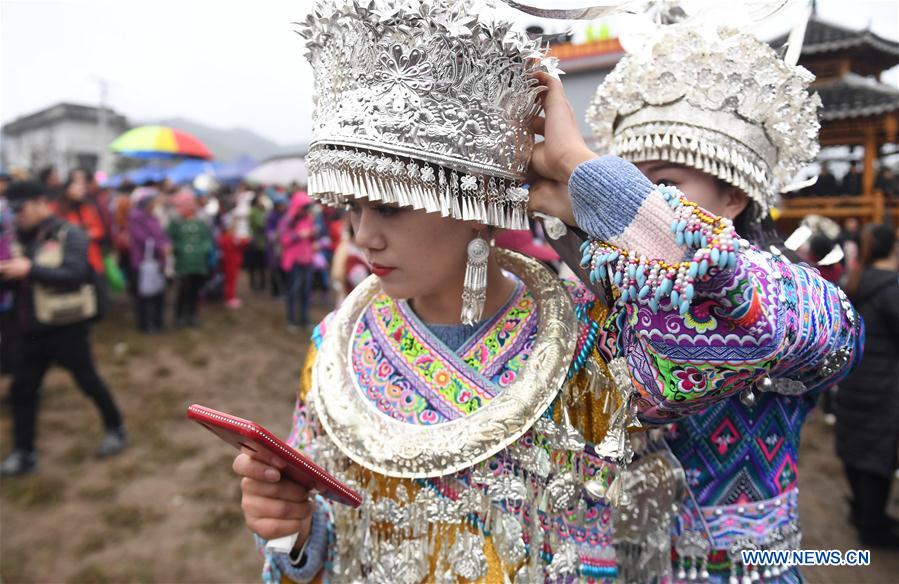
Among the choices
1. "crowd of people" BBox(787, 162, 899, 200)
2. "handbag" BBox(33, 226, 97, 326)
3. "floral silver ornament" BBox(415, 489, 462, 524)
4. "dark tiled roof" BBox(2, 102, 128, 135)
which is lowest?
"floral silver ornament" BBox(415, 489, 462, 524)

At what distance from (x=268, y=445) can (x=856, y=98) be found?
11780mm

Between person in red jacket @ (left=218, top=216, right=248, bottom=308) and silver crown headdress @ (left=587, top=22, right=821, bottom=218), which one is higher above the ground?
silver crown headdress @ (left=587, top=22, right=821, bottom=218)

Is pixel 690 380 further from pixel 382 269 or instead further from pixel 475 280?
pixel 382 269

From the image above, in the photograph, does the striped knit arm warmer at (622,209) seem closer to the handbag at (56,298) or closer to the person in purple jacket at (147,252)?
the handbag at (56,298)

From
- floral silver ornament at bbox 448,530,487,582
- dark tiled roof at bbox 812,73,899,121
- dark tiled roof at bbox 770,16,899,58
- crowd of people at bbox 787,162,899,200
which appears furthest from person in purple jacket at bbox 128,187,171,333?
dark tiled roof at bbox 770,16,899,58

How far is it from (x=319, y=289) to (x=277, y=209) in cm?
165

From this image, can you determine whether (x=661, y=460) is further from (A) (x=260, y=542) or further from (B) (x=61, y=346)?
(B) (x=61, y=346)

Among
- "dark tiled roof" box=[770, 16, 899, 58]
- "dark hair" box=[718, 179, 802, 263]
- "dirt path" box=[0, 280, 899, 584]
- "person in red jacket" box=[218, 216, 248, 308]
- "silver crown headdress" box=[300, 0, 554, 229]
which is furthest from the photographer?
"dark tiled roof" box=[770, 16, 899, 58]

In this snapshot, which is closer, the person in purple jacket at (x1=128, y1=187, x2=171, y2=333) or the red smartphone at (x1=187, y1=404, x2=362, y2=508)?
the red smartphone at (x1=187, y1=404, x2=362, y2=508)

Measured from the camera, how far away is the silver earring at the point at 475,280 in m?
1.30

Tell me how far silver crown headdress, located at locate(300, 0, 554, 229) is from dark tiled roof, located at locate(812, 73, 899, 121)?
1020cm

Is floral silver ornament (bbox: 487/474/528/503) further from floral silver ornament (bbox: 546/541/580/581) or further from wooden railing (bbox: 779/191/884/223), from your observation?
wooden railing (bbox: 779/191/884/223)

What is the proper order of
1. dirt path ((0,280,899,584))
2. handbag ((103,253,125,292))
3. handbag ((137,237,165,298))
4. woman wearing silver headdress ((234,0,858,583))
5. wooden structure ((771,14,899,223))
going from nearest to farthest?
woman wearing silver headdress ((234,0,858,583))
dirt path ((0,280,899,584))
handbag ((137,237,165,298))
handbag ((103,253,125,292))
wooden structure ((771,14,899,223))

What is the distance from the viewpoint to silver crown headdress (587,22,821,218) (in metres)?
1.43
